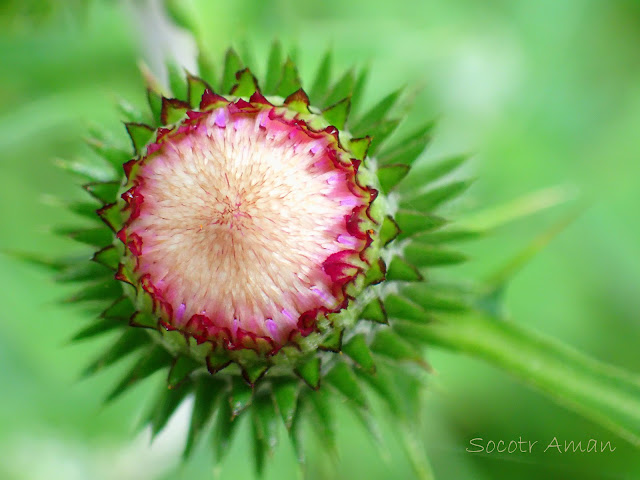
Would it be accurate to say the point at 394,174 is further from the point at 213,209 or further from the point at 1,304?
the point at 1,304

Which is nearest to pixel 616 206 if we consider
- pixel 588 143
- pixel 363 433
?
pixel 588 143

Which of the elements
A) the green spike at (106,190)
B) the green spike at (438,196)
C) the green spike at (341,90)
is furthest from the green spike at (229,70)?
the green spike at (438,196)

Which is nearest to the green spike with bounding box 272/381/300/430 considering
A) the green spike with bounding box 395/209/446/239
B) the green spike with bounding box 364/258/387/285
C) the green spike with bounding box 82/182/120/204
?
the green spike with bounding box 364/258/387/285

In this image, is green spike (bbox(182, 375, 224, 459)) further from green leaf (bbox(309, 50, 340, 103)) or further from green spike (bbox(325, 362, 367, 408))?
green leaf (bbox(309, 50, 340, 103))

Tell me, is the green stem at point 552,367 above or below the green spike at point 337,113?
below

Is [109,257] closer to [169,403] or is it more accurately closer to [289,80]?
[169,403]

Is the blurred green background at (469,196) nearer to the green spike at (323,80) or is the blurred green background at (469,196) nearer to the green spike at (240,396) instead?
the green spike at (323,80)
